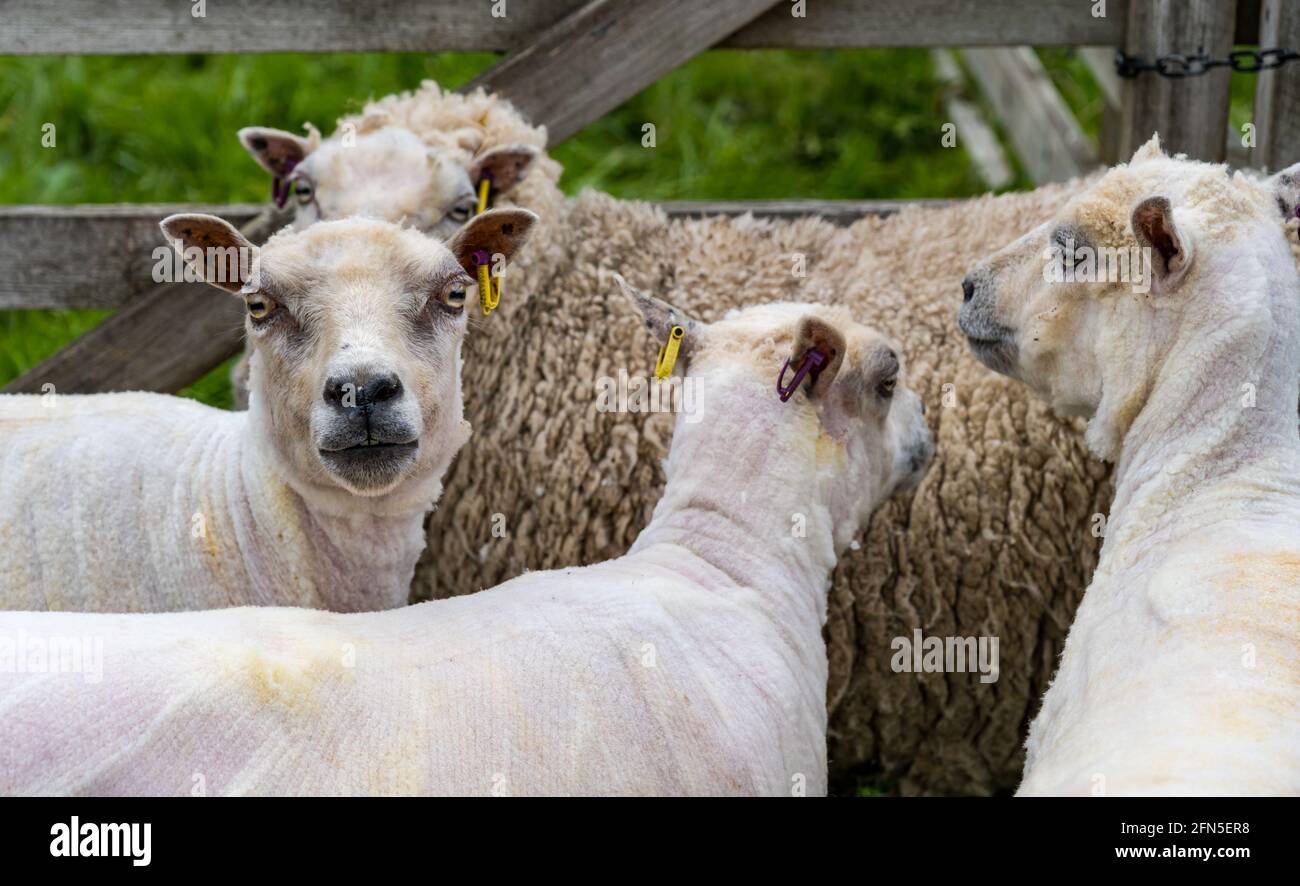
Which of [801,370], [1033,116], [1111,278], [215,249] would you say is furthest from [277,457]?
[1033,116]

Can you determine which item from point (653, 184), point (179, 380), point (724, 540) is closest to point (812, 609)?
point (724, 540)

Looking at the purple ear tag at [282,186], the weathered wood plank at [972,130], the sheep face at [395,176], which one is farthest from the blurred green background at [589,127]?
the sheep face at [395,176]

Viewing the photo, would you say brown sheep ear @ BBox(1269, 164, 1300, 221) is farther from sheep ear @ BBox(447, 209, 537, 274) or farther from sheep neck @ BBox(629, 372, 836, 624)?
sheep ear @ BBox(447, 209, 537, 274)

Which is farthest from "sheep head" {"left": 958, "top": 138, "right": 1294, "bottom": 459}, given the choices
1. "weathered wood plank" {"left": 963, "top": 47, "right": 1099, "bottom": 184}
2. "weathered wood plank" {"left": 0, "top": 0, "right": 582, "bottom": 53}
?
"weathered wood plank" {"left": 963, "top": 47, "right": 1099, "bottom": 184}

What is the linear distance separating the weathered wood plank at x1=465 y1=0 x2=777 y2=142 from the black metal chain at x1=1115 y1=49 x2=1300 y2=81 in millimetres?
1183

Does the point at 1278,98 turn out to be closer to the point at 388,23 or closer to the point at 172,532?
the point at 388,23

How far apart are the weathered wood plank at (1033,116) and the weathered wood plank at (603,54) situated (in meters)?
2.23

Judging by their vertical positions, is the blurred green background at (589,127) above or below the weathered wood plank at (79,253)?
above

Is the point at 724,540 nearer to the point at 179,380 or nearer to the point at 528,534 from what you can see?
the point at 528,534

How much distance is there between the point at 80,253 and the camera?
5164 mm

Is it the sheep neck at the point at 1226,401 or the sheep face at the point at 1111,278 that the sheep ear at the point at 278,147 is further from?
the sheep neck at the point at 1226,401

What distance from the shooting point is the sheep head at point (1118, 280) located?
10.9 feet

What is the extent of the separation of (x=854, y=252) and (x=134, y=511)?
222cm

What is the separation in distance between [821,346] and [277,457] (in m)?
1.23
